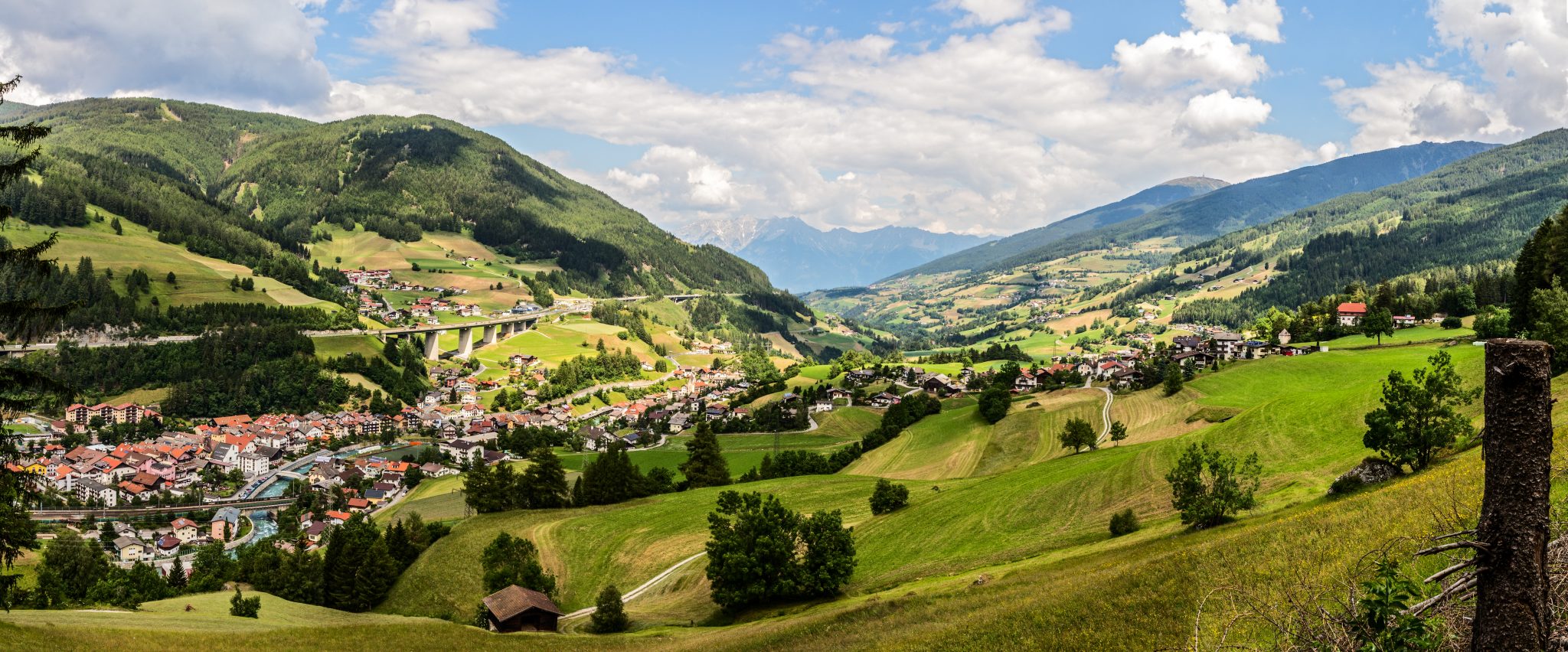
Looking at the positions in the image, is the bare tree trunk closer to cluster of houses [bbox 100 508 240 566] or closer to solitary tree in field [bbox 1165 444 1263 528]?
solitary tree in field [bbox 1165 444 1263 528]

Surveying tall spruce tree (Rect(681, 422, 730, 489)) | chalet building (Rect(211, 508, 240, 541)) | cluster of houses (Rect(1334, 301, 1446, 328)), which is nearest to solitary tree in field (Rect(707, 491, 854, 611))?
tall spruce tree (Rect(681, 422, 730, 489))

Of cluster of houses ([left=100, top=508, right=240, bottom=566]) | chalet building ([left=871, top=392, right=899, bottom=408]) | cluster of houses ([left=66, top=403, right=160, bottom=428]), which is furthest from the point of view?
chalet building ([left=871, top=392, right=899, bottom=408])

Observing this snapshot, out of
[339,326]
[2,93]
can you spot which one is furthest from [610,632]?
[339,326]

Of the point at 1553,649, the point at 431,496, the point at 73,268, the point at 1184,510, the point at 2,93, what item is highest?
the point at 73,268

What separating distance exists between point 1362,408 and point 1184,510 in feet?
92.3

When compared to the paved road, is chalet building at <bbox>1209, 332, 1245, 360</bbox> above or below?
above

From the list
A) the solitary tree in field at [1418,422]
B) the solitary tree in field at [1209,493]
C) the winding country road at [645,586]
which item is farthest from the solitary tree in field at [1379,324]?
the winding country road at [645,586]

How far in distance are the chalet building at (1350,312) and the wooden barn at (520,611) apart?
458 ft

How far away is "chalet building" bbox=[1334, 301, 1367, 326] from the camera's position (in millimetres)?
133137

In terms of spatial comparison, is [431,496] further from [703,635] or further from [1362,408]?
[1362,408]

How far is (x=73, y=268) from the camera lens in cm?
17775

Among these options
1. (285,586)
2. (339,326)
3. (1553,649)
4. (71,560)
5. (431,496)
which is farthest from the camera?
(339,326)

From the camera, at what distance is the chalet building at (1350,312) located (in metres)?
133

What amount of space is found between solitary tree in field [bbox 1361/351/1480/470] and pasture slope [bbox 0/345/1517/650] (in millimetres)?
2122
